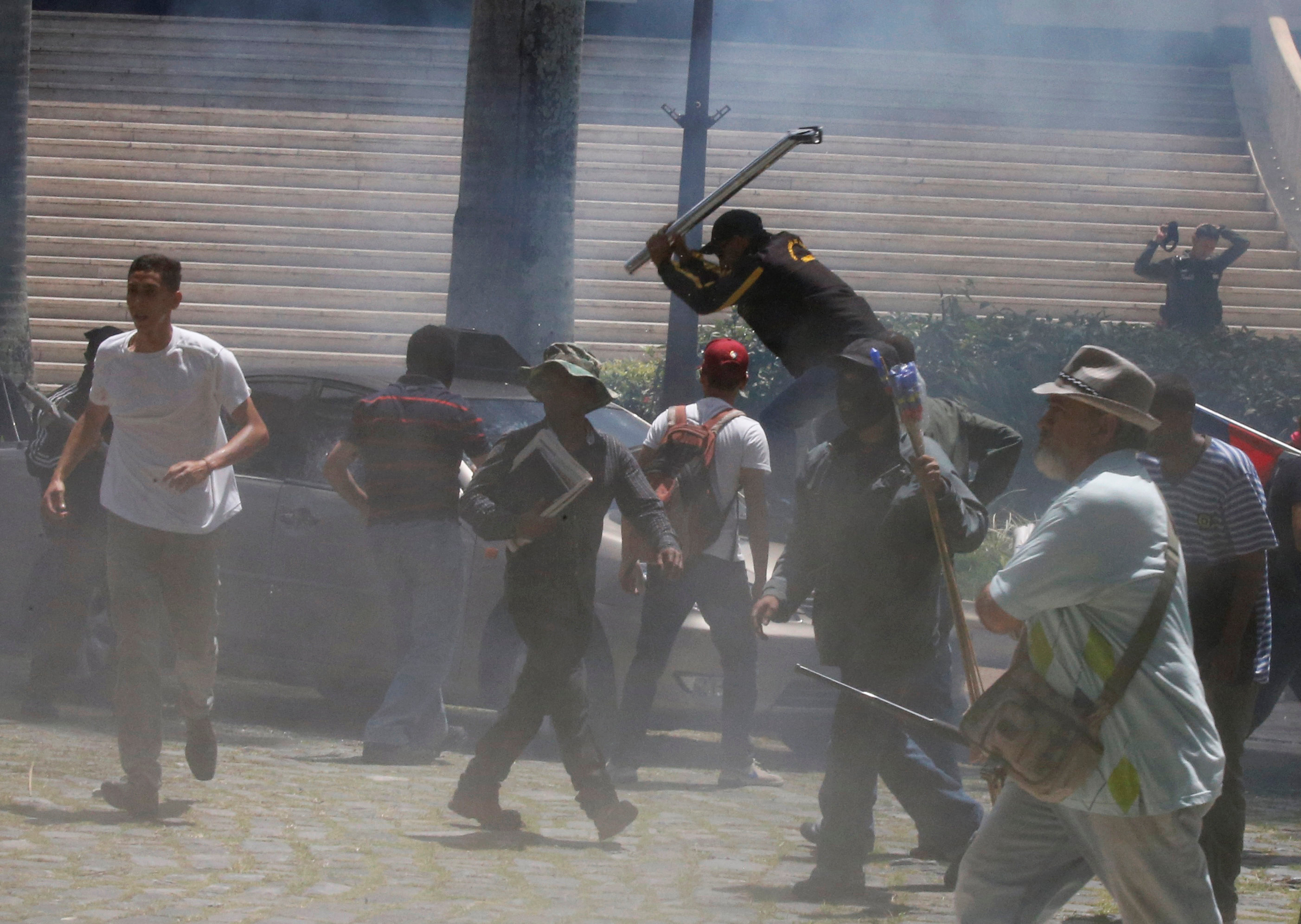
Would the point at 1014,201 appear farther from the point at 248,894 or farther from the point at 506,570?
the point at 248,894

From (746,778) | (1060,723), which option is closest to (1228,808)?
(1060,723)

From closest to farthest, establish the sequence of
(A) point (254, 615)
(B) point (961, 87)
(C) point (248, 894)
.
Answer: (C) point (248, 894) < (A) point (254, 615) < (B) point (961, 87)

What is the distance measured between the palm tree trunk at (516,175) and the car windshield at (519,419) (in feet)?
5.79

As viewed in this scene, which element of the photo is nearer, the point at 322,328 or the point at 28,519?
the point at 28,519

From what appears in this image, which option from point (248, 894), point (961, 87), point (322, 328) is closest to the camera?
point (248, 894)

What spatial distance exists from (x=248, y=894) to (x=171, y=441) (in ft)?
5.36

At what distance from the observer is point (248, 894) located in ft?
15.8

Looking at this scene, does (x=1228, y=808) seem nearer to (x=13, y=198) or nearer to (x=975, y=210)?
(x=13, y=198)

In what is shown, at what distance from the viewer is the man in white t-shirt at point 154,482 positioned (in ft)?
18.6

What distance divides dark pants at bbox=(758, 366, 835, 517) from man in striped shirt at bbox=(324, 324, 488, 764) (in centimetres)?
149

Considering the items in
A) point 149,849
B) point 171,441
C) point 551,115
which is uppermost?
point 551,115

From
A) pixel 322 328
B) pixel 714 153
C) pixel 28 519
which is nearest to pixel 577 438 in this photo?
pixel 28 519

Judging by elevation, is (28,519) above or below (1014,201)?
below

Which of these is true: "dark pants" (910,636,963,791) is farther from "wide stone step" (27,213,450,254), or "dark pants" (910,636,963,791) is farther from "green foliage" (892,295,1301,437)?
"wide stone step" (27,213,450,254)
